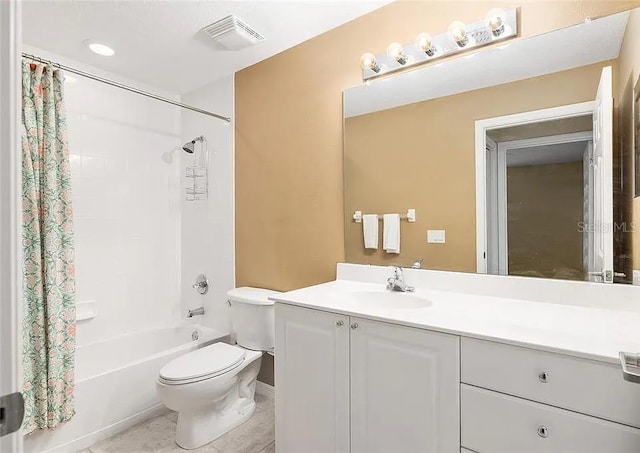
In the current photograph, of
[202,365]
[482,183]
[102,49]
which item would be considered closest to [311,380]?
[202,365]

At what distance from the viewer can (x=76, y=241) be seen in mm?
2438

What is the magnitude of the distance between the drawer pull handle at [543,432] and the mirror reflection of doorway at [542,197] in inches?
26.8

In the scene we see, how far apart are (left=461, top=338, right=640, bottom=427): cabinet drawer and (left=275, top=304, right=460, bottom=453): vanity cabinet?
0.08 metres

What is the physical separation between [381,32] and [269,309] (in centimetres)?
175

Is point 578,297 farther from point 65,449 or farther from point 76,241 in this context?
point 76,241

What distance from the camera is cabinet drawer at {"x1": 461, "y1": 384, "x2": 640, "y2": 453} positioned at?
0.94 m

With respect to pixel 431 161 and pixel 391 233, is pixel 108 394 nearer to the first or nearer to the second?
pixel 391 233

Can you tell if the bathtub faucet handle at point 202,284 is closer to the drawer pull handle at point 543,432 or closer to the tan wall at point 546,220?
the tan wall at point 546,220

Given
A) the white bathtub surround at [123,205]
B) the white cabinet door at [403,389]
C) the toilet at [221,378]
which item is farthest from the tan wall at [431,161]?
the white bathtub surround at [123,205]

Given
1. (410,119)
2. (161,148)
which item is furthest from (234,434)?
(161,148)

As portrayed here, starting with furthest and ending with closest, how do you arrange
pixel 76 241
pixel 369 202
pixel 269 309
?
pixel 76 241, pixel 269 309, pixel 369 202

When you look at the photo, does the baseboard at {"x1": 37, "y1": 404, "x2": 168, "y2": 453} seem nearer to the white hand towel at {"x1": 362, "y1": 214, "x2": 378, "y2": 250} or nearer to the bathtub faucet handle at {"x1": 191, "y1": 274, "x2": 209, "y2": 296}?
the bathtub faucet handle at {"x1": 191, "y1": 274, "x2": 209, "y2": 296}

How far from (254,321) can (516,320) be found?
1519mm

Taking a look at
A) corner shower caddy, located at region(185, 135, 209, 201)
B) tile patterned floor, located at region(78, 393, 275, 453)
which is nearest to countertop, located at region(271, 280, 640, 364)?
tile patterned floor, located at region(78, 393, 275, 453)
